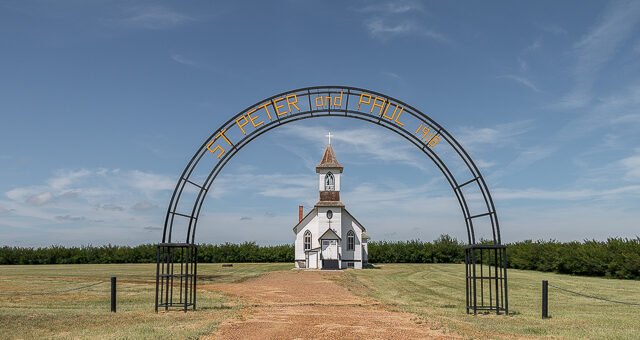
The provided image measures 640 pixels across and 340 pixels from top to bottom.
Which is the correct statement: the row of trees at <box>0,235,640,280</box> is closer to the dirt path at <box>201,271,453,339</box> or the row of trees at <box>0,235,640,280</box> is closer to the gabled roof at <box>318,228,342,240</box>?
the gabled roof at <box>318,228,342,240</box>

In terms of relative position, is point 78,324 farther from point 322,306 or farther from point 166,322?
point 322,306

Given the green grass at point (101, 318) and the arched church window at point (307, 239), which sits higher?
the arched church window at point (307, 239)

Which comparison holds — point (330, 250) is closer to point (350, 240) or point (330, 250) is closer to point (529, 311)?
point (350, 240)

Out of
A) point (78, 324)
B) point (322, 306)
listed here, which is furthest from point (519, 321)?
point (78, 324)

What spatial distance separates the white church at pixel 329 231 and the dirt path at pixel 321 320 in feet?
71.3

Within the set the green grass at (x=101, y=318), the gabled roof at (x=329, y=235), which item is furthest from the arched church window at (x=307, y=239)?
the green grass at (x=101, y=318)

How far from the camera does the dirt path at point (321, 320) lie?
462 inches

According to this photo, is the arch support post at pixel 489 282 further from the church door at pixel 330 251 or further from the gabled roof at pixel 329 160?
the gabled roof at pixel 329 160

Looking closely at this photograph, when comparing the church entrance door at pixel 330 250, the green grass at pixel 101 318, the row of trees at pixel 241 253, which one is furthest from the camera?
the row of trees at pixel 241 253

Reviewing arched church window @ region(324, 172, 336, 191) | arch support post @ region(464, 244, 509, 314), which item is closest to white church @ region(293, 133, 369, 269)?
arched church window @ region(324, 172, 336, 191)

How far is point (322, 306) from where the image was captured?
17.0m

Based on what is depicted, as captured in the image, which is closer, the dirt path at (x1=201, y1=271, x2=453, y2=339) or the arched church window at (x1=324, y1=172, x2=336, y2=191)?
the dirt path at (x1=201, y1=271, x2=453, y2=339)

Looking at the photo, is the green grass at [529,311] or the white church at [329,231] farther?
the white church at [329,231]

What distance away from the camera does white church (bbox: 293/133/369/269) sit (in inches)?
1687
